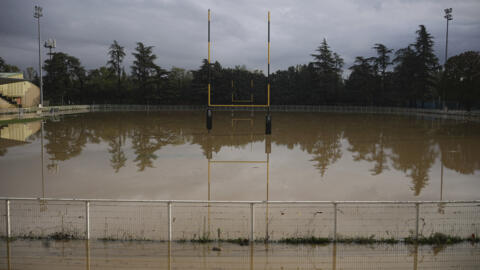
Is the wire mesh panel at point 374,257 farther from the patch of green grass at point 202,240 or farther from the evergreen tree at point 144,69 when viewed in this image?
the evergreen tree at point 144,69

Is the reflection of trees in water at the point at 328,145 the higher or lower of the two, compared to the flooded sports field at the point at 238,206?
higher

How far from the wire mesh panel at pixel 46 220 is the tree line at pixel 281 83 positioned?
43.8 meters

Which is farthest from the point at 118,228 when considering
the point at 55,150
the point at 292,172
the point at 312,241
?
the point at 55,150

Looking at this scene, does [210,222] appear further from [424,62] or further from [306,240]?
[424,62]

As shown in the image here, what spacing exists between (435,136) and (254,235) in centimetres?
1948

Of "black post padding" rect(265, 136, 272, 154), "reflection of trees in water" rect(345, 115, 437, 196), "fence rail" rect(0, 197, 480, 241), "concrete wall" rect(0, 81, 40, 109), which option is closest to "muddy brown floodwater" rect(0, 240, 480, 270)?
"fence rail" rect(0, 197, 480, 241)

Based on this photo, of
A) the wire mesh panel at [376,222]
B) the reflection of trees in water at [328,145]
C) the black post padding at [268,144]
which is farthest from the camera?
the black post padding at [268,144]

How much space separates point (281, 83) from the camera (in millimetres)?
63500

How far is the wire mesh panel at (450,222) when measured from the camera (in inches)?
262

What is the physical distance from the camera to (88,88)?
64.1 m

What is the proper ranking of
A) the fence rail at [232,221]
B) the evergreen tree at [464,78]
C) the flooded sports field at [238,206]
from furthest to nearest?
the evergreen tree at [464,78]
the fence rail at [232,221]
the flooded sports field at [238,206]

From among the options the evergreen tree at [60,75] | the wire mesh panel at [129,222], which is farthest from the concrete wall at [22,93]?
the wire mesh panel at [129,222]

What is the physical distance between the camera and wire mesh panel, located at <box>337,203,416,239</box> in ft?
22.0

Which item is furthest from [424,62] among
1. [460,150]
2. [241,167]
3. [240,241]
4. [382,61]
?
[240,241]
